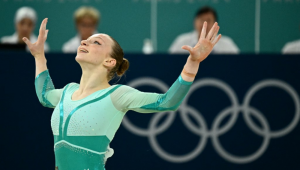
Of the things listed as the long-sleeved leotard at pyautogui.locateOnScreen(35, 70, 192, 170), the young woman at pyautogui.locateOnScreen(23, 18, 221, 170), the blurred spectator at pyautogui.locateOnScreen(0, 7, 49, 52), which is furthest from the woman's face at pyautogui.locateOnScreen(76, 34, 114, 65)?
the blurred spectator at pyautogui.locateOnScreen(0, 7, 49, 52)

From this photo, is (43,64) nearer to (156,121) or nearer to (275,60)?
(156,121)

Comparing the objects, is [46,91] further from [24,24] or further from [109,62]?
[24,24]

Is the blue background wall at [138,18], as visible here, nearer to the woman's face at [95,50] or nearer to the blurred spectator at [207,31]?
the blurred spectator at [207,31]

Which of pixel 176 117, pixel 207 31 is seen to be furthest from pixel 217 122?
pixel 207 31

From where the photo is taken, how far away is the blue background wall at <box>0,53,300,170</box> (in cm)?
554

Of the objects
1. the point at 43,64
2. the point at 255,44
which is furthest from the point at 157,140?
the point at 255,44

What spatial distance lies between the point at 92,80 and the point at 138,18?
15.2 feet

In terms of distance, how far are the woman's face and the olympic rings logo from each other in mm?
2043

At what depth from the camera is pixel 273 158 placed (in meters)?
5.61

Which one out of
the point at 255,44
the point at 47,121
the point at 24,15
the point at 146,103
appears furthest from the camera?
the point at 255,44

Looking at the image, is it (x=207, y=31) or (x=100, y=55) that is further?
(x=207, y=31)

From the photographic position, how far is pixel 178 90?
3.05 m

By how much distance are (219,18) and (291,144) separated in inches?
113

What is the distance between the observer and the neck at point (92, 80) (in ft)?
11.4
